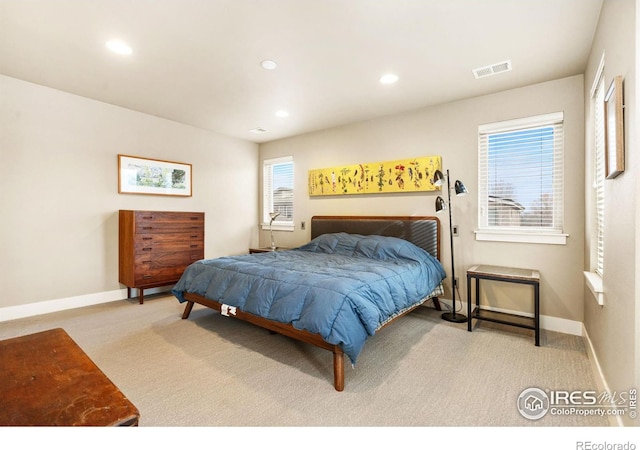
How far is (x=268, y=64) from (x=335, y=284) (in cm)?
215

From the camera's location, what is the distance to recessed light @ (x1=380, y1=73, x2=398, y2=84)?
309cm

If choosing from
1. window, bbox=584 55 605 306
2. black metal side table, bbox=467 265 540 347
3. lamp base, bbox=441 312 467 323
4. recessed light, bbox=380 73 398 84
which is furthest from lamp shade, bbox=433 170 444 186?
lamp base, bbox=441 312 467 323

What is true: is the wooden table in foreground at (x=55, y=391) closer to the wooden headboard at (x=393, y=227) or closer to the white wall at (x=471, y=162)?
the wooden headboard at (x=393, y=227)

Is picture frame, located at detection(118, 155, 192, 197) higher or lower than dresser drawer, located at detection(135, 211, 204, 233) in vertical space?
higher

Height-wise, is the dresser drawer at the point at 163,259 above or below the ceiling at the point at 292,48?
below

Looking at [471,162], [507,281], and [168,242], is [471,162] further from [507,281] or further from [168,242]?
[168,242]

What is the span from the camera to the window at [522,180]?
10.4 ft

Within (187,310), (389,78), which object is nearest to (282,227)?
(187,310)

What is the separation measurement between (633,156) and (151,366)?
322 cm

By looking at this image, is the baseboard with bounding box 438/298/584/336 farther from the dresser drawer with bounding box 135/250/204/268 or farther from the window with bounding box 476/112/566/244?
the dresser drawer with bounding box 135/250/204/268

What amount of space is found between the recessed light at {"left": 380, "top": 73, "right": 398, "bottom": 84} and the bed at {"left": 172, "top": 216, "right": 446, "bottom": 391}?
1.70 metres

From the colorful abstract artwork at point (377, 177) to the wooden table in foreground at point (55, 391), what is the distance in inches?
145

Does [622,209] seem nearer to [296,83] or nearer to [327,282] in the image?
[327,282]

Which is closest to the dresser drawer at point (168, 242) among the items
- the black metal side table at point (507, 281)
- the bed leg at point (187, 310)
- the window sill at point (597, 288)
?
the bed leg at point (187, 310)
